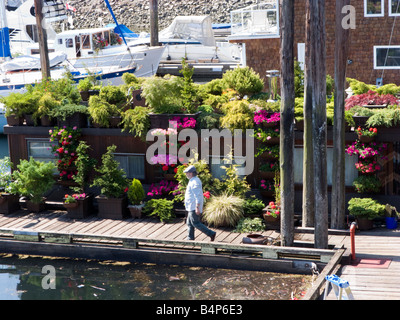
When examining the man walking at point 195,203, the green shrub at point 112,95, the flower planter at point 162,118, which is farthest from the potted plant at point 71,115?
the man walking at point 195,203

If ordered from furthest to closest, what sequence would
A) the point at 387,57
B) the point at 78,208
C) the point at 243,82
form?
the point at 387,57, the point at 243,82, the point at 78,208

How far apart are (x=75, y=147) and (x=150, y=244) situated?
13.0 ft

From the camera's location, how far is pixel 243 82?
16.0 metres

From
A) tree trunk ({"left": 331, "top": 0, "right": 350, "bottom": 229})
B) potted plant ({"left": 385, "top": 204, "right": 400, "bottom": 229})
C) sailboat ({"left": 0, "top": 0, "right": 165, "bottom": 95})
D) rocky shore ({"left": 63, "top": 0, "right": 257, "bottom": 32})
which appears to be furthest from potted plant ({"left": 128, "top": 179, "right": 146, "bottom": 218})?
rocky shore ({"left": 63, "top": 0, "right": 257, "bottom": 32})

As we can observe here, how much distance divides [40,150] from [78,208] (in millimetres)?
2370

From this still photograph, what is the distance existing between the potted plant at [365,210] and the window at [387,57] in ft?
34.4

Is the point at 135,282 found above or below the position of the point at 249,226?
below

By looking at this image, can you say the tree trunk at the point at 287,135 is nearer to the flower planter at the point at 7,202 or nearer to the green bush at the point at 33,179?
the green bush at the point at 33,179

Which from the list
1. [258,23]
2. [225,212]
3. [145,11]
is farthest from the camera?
[145,11]

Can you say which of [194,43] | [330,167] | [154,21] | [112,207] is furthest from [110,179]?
[194,43]

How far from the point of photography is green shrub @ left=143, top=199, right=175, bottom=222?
47.2ft

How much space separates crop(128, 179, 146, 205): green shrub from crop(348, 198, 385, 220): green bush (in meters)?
4.88

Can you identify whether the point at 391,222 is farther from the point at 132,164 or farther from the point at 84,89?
the point at 84,89

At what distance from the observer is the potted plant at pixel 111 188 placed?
579 inches
